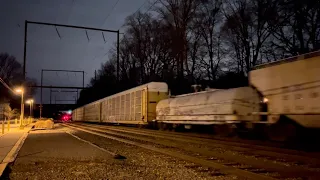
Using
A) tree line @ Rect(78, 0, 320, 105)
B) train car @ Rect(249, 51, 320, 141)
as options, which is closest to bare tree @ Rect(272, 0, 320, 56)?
tree line @ Rect(78, 0, 320, 105)

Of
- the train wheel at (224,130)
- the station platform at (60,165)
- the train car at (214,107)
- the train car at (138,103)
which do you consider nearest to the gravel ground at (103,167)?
the station platform at (60,165)

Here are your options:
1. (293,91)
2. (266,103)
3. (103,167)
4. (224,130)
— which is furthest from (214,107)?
(103,167)

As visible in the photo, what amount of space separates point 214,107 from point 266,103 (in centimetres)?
460


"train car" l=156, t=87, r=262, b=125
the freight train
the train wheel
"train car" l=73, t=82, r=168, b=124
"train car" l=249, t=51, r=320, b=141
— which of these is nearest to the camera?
"train car" l=249, t=51, r=320, b=141

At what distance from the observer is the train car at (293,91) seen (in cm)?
1298

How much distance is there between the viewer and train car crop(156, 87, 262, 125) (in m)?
17.4

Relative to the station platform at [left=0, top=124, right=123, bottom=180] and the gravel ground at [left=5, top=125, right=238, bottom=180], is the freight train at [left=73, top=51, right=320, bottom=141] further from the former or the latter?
the station platform at [left=0, top=124, right=123, bottom=180]

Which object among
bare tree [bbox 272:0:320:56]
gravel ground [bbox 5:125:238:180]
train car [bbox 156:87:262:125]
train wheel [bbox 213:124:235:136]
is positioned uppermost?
bare tree [bbox 272:0:320:56]

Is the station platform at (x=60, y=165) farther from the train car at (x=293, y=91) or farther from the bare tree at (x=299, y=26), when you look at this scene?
the bare tree at (x=299, y=26)

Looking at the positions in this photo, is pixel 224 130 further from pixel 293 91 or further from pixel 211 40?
pixel 211 40

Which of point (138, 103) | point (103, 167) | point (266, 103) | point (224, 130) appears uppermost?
point (138, 103)

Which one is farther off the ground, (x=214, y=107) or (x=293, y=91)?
(x=293, y=91)

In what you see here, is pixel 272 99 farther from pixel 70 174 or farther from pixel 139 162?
pixel 70 174

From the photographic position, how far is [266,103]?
1588cm
